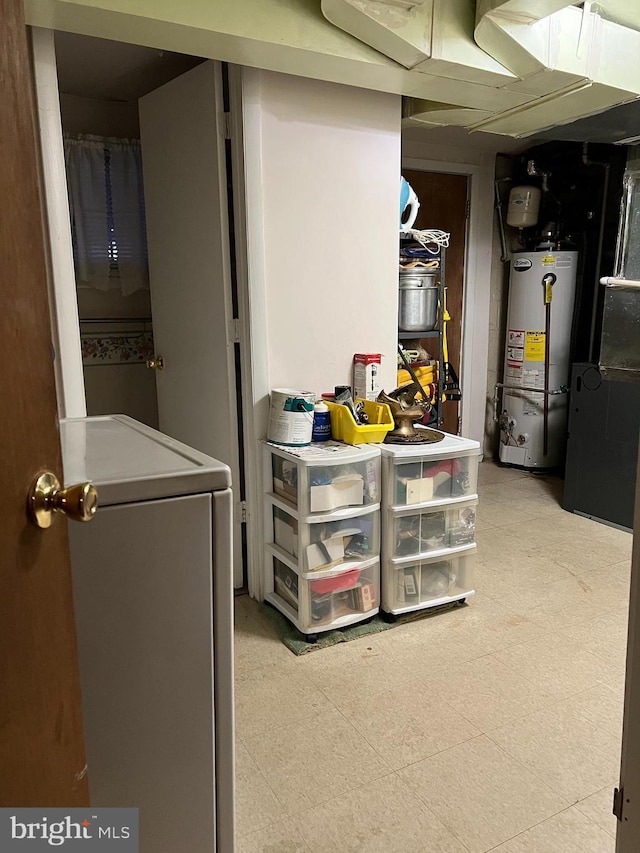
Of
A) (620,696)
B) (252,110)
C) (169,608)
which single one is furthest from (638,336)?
(169,608)

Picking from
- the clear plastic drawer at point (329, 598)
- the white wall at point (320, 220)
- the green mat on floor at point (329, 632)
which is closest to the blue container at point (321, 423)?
the white wall at point (320, 220)

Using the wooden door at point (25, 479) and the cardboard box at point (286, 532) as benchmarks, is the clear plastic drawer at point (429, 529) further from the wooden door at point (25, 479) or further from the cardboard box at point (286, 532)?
the wooden door at point (25, 479)

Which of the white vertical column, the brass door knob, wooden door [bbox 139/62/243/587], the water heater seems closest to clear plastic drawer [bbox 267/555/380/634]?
wooden door [bbox 139/62/243/587]

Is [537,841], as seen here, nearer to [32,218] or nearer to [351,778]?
[351,778]

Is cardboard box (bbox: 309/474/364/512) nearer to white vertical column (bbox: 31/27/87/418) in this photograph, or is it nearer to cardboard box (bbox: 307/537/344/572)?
cardboard box (bbox: 307/537/344/572)

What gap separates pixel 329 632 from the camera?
238 centimetres

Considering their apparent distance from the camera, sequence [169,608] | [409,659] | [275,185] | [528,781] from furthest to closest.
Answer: [275,185] < [409,659] < [528,781] < [169,608]

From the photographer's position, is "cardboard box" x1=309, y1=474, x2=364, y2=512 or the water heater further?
the water heater

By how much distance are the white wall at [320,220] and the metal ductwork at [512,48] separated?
35cm

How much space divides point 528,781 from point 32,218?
5.70 feet

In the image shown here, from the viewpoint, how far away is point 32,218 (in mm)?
673

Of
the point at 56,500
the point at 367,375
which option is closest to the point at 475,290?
the point at 367,375

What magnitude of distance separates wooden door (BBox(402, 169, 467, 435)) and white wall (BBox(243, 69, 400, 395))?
1.56m

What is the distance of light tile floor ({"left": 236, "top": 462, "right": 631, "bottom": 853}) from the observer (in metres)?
1.51
